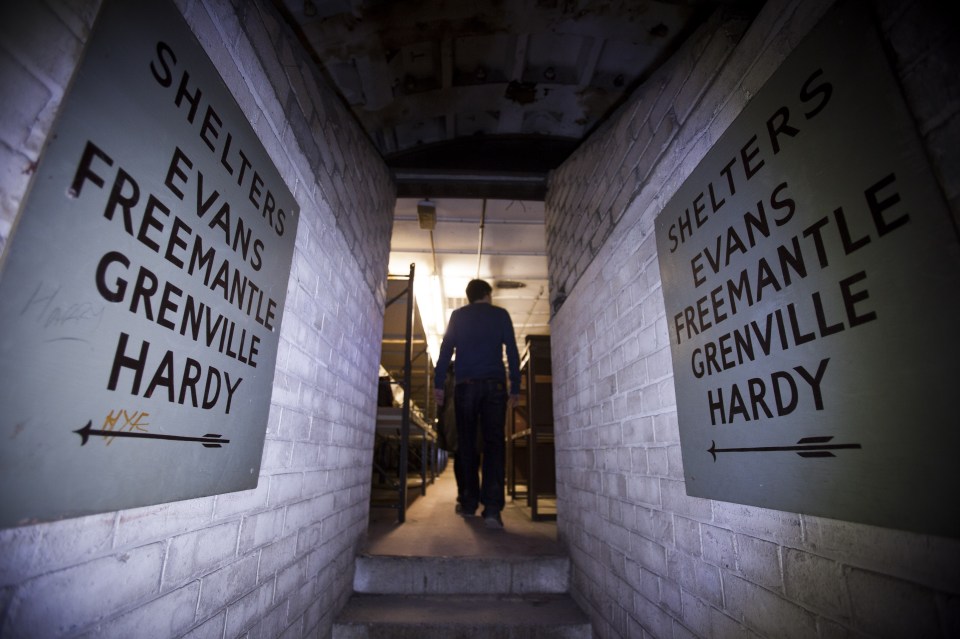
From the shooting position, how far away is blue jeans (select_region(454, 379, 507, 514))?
3.13 metres

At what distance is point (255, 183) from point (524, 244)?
14.3 feet

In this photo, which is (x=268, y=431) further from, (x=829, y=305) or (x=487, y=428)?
(x=487, y=428)

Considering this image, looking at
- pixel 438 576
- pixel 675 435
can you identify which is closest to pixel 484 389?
pixel 438 576

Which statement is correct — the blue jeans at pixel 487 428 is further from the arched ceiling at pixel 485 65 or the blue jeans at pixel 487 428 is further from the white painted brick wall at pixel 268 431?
the arched ceiling at pixel 485 65

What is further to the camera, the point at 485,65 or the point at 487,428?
the point at 487,428

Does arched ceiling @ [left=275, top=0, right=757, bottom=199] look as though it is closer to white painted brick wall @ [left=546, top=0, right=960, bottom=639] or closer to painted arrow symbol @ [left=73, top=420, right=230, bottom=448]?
white painted brick wall @ [left=546, top=0, right=960, bottom=639]

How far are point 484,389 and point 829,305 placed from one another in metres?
2.49

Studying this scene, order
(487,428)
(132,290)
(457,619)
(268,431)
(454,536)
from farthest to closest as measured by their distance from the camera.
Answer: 1. (487,428)
2. (454,536)
3. (457,619)
4. (268,431)
5. (132,290)

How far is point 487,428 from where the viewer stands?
3.16 meters

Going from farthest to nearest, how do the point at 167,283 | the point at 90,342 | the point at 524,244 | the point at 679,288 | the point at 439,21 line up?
the point at 524,244 < the point at 439,21 < the point at 679,288 < the point at 167,283 < the point at 90,342

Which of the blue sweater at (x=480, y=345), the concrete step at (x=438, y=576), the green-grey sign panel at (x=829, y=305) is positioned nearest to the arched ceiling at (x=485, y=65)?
the green-grey sign panel at (x=829, y=305)

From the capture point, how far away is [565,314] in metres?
2.83

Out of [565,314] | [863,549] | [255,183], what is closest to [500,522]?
[565,314]

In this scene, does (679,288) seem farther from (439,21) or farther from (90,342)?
(439,21)
